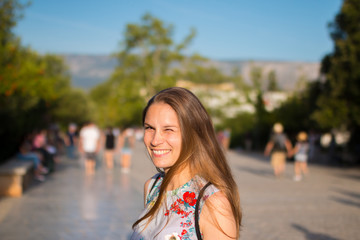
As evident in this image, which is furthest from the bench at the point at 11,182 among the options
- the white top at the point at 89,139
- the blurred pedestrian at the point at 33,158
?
the white top at the point at 89,139

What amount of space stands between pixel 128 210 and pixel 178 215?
7014 millimetres

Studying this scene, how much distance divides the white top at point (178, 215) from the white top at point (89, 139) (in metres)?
13.9

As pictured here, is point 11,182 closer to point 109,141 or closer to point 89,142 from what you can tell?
point 89,142

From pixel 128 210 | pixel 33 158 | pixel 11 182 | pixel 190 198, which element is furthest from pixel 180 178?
pixel 33 158

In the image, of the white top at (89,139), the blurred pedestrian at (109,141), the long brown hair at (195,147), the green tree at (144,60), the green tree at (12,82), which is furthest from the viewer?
the green tree at (144,60)

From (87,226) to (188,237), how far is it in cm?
569

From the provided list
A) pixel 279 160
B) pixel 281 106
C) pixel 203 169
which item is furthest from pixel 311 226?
pixel 281 106

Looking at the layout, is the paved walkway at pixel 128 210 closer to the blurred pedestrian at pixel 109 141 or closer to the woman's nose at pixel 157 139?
the blurred pedestrian at pixel 109 141

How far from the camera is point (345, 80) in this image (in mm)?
22047

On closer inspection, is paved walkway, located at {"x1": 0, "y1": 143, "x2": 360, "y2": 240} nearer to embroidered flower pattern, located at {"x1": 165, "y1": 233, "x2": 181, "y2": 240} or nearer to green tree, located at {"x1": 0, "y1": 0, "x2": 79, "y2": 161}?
green tree, located at {"x1": 0, "y1": 0, "x2": 79, "y2": 161}

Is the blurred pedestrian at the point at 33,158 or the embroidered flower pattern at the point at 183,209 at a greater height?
the embroidered flower pattern at the point at 183,209

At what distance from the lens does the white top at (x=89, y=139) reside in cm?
1579

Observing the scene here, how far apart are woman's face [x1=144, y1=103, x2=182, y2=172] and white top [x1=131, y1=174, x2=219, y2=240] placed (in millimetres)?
154

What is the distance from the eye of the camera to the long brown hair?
208 cm
